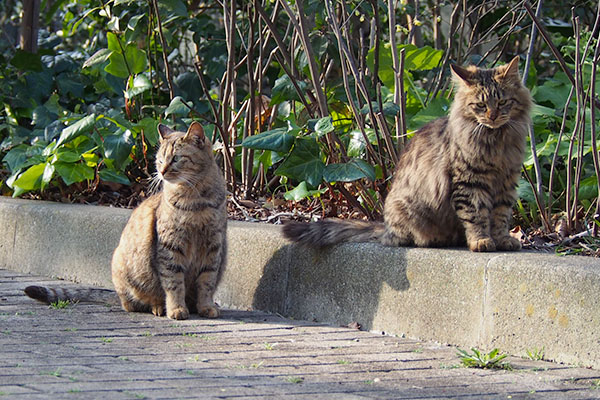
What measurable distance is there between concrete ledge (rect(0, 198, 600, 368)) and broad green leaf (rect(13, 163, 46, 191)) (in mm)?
710

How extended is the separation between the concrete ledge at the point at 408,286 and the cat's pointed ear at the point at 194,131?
2.38 feet

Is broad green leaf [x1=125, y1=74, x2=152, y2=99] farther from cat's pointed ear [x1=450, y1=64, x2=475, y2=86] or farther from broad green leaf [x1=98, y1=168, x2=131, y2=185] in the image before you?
cat's pointed ear [x1=450, y1=64, x2=475, y2=86]

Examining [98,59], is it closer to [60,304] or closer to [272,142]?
[272,142]

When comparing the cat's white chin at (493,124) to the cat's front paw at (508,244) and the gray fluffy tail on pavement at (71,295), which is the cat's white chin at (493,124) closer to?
the cat's front paw at (508,244)

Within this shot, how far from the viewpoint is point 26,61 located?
915cm

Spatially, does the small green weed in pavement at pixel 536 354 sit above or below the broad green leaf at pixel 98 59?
below

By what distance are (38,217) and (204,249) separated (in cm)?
226

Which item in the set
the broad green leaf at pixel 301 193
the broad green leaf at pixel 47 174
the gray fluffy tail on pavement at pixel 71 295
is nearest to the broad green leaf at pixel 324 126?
the broad green leaf at pixel 301 193

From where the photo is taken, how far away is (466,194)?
16.0ft

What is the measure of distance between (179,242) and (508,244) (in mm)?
1979

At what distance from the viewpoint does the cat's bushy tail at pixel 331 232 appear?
203 inches

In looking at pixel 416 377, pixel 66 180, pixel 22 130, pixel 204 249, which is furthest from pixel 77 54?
pixel 416 377

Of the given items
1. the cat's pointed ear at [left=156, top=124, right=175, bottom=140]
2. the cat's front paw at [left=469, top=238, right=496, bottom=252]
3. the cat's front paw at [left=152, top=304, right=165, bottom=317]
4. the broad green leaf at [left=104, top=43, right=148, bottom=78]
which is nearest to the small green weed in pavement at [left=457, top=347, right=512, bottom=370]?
the cat's front paw at [left=469, top=238, right=496, bottom=252]

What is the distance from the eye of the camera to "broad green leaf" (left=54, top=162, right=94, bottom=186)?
7027 millimetres
